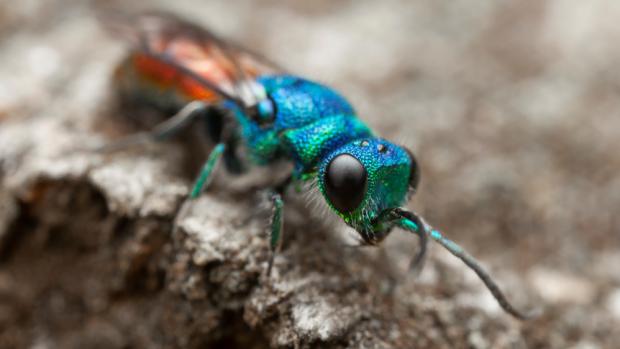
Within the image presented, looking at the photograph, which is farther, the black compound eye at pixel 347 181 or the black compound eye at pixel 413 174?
the black compound eye at pixel 413 174

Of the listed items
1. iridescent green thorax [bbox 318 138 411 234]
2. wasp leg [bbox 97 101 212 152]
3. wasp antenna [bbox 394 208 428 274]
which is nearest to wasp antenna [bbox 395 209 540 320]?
wasp antenna [bbox 394 208 428 274]

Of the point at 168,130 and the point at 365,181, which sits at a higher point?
the point at 365,181

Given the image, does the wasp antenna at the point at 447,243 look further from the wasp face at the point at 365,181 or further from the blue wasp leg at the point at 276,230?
the blue wasp leg at the point at 276,230

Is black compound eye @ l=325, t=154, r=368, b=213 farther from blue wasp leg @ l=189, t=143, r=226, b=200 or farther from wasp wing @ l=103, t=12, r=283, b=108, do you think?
wasp wing @ l=103, t=12, r=283, b=108

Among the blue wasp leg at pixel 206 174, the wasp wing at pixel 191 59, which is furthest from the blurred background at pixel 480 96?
the blue wasp leg at pixel 206 174

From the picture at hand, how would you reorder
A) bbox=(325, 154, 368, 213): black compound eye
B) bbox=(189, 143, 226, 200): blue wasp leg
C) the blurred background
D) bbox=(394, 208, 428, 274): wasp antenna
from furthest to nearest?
the blurred background
bbox=(189, 143, 226, 200): blue wasp leg
bbox=(325, 154, 368, 213): black compound eye
bbox=(394, 208, 428, 274): wasp antenna

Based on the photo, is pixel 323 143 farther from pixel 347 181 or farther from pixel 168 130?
pixel 168 130

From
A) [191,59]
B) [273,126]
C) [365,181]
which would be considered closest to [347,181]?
[365,181]
